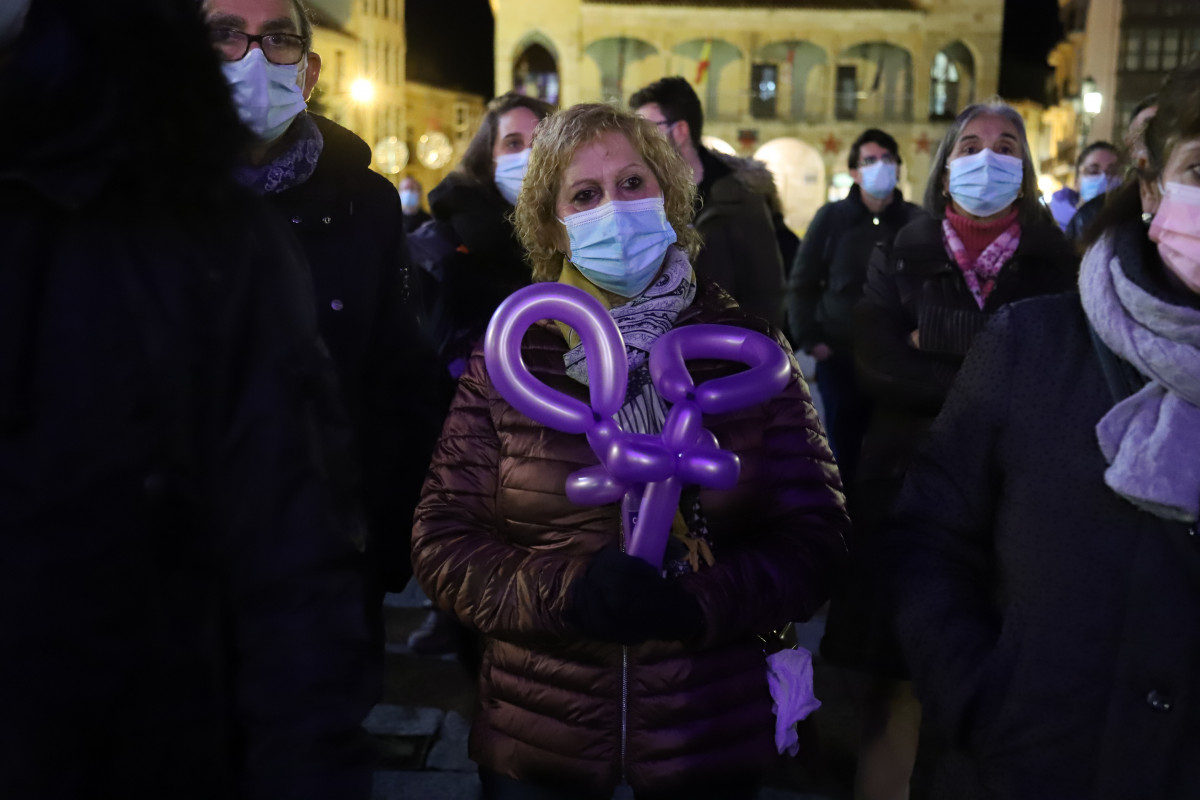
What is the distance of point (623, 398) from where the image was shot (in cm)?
207

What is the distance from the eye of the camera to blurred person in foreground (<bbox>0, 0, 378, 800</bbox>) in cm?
128

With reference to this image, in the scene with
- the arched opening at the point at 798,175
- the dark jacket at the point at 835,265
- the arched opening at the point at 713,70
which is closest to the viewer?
the dark jacket at the point at 835,265

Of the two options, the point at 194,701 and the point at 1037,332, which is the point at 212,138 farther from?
the point at 1037,332

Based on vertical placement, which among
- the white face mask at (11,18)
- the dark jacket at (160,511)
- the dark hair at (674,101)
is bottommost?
the dark jacket at (160,511)

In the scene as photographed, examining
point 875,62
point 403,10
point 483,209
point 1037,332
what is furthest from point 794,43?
point 1037,332

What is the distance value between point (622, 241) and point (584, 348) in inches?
14.7

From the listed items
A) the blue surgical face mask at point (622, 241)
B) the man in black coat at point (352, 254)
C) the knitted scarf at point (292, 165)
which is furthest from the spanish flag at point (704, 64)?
the blue surgical face mask at point (622, 241)

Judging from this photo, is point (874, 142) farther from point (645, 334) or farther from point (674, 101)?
point (645, 334)

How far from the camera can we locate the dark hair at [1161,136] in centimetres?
163

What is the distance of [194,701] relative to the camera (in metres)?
1.39

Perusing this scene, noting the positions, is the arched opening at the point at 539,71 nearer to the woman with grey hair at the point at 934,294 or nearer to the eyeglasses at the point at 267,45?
the woman with grey hair at the point at 934,294

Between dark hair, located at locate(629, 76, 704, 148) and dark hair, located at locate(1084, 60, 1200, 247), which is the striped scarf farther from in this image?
dark hair, located at locate(629, 76, 704, 148)

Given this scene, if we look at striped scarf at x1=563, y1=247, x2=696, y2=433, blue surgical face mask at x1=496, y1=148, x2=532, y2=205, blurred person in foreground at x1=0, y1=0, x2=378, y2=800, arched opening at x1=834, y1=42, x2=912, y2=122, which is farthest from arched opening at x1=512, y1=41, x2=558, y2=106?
blurred person in foreground at x1=0, y1=0, x2=378, y2=800

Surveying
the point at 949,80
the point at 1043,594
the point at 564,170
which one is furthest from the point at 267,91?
the point at 949,80
